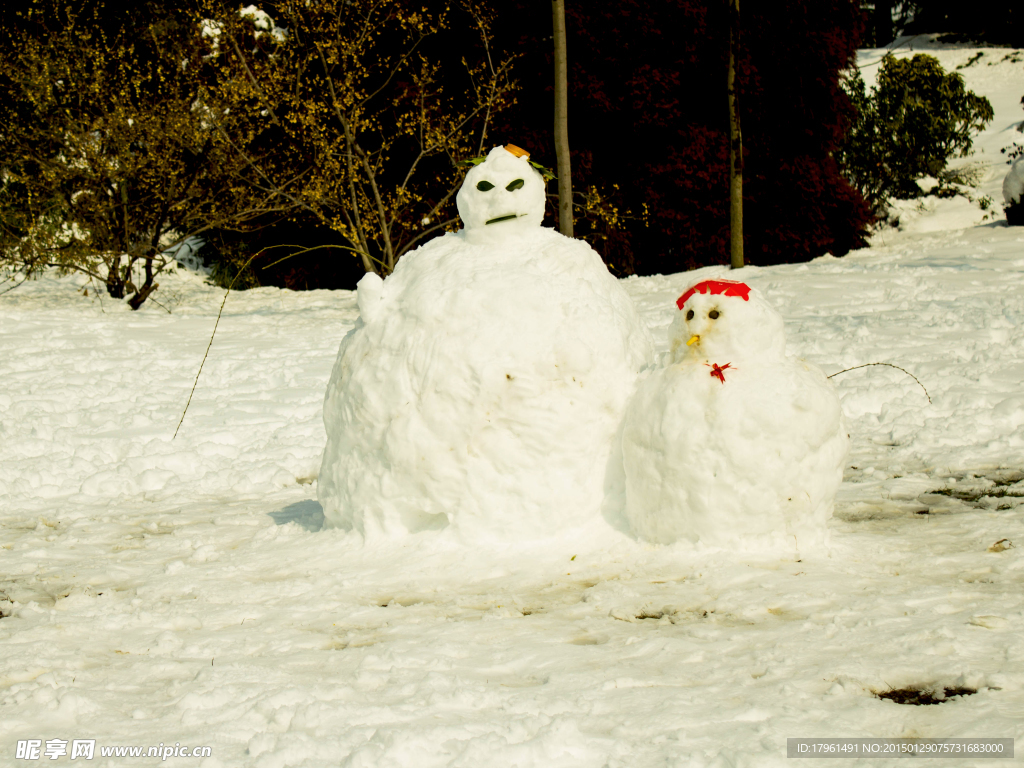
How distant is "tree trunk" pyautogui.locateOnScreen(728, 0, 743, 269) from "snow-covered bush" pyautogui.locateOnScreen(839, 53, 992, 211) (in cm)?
714

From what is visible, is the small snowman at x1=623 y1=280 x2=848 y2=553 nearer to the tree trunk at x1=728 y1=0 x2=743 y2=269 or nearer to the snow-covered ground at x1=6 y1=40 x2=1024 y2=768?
the snow-covered ground at x1=6 y1=40 x2=1024 y2=768

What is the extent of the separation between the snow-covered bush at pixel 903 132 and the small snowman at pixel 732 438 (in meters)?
17.4

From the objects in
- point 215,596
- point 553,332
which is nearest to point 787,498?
point 553,332

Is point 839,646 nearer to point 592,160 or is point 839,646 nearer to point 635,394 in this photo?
point 635,394

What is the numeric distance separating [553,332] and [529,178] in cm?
79

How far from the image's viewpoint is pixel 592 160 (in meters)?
15.4

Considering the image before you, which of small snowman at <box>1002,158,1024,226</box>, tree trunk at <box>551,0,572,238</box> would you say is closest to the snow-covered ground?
tree trunk at <box>551,0,572,238</box>

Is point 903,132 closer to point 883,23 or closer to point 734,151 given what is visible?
point 734,151

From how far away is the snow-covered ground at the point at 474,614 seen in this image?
8.18 feet

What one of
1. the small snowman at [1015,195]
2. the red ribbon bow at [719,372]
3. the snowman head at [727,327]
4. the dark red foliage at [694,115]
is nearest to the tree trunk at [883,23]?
the small snowman at [1015,195]

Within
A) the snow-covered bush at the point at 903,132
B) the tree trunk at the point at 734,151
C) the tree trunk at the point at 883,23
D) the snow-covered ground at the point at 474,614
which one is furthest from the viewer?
the tree trunk at the point at 883,23

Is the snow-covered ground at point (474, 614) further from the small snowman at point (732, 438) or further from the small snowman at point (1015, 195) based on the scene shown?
the small snowman at point (1015, 195)

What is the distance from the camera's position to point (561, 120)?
39.8 ft

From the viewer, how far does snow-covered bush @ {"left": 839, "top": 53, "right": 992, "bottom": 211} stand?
20.0 meters
